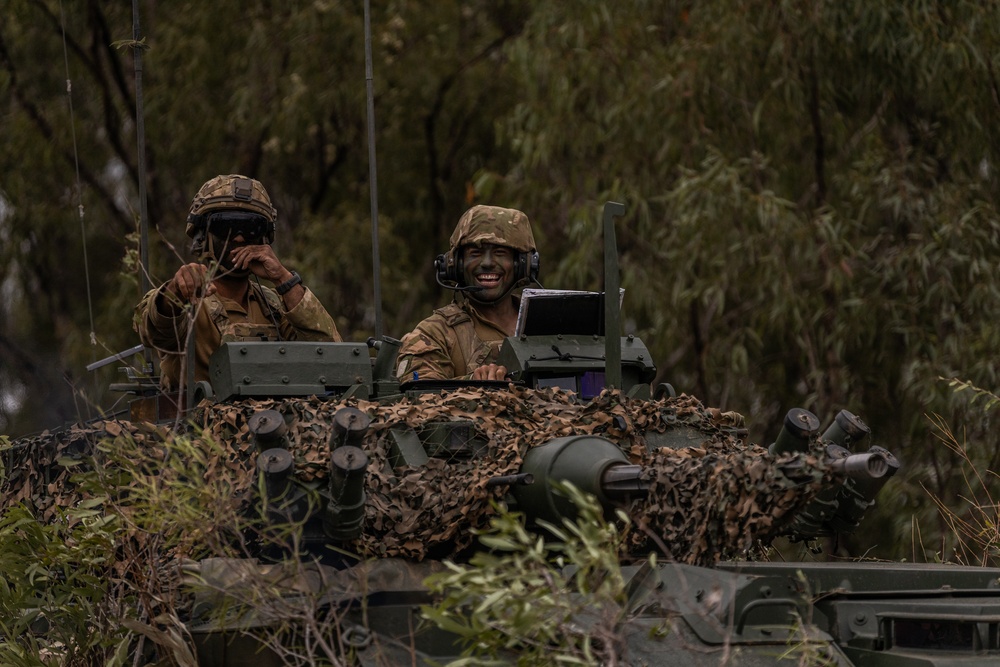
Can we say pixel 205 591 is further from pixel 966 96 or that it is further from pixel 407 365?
pixel 966 96

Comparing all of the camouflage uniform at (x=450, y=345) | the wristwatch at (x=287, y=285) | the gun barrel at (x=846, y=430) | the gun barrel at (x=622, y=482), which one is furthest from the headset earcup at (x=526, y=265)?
the gun barrel at (x=622, y=482)

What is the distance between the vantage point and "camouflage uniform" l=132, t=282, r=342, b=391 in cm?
891

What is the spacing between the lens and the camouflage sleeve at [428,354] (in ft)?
30.9

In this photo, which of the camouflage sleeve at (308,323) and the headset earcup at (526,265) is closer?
the camouflage sleeve at (308,323)

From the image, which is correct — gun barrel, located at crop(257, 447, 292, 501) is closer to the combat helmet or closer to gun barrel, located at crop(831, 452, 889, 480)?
gun barrel, located at crop(831, 452, 889, 480)

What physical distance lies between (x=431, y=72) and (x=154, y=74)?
10.8 feet

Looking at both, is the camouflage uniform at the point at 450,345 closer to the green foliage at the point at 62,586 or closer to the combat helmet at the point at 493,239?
the combat helmet at the point at 493,239

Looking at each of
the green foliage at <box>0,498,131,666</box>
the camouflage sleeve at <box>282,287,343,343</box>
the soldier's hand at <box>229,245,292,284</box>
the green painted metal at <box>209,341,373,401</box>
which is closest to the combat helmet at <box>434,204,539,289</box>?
the camouflage sleeve at <box>282,287,343,343</box>

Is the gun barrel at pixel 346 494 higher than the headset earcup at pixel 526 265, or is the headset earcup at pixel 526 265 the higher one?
the headset earcup at pixel 526 265

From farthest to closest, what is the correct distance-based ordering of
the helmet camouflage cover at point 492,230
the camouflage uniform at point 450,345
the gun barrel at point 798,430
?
the helmet camouflage cover at point 492,230
the camouflage uniform at point 450,345
the gun barrel at point 798,430

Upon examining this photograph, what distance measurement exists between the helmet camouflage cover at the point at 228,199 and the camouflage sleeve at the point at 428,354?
1.09 meters

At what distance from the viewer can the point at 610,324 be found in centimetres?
816

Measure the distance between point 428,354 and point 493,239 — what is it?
785mm

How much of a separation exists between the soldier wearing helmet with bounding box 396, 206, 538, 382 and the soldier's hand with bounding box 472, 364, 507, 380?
41 cm
